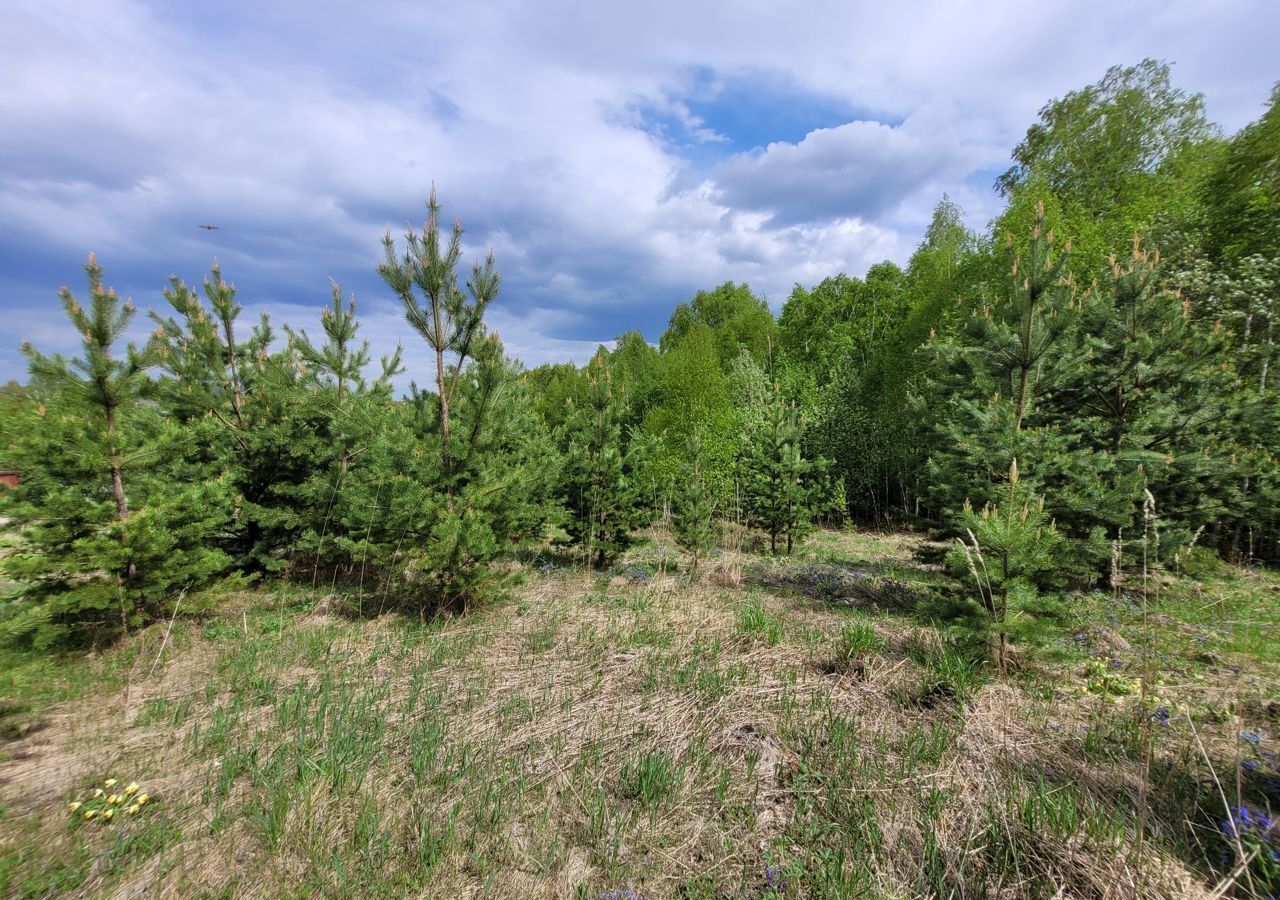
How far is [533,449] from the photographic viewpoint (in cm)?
988

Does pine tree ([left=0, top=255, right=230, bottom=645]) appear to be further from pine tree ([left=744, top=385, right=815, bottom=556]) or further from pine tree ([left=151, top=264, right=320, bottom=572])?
pine tree ([left=744, top=385, right=815, bottom=556])

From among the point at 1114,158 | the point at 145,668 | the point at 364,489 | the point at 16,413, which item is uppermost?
the point at 1114,158

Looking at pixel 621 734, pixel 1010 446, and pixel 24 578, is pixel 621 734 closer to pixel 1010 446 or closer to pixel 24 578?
pixel 1010 446

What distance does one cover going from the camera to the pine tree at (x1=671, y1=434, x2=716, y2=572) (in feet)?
25.6

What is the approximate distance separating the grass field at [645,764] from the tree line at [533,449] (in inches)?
33.9

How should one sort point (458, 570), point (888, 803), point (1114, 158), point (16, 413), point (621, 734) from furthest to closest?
point (1114, 158) < point (458, 570) < point (16, 413) < point (621, 734) < point (888, 803)

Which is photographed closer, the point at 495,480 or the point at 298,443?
the point at 495,480

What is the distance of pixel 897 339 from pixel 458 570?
16.9m

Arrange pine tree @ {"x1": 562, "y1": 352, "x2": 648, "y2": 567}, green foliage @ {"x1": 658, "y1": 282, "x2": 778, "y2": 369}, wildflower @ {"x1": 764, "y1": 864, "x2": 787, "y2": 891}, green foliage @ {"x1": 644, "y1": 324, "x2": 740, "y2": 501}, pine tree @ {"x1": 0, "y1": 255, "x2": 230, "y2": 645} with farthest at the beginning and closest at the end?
green foliage @ {"x1": 658, "y1": 282, "x2": 778, "y2": 369}, green foliage @ {"x1": 644, "y1": 324, "x2": 740, "y2": 501}, pine tree @ {"x1": 562, "y1": 352, "x2": 648, "y2": 567}, pine tree @ {"x1": 0, "y1": 255, "x2": 230, "y2": 645}, wildflower @ {"x1": 764, "y1": 864, "x2": 787, "y2": 891}

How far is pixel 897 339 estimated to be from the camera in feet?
57.0

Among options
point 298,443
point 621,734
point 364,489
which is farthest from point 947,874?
point 298,443

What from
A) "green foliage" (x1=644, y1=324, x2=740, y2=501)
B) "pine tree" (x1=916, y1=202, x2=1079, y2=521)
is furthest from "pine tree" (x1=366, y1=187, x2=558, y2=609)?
"green foliage" (x1=644, y1=324, x2=740, y2=501)

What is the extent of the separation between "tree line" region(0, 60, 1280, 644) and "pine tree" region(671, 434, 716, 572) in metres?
0.05

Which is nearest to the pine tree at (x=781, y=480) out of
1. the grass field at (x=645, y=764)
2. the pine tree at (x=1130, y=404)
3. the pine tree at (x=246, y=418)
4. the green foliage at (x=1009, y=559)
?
the pine tree at (x=1130, y=404)
